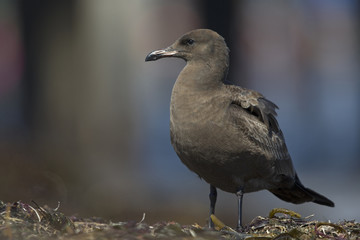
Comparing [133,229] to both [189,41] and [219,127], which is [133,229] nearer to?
[219,127]

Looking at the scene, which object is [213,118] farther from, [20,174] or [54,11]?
[54,11]

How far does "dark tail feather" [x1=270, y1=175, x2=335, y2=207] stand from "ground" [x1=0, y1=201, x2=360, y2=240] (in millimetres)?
1603

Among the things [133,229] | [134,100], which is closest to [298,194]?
[133,229]

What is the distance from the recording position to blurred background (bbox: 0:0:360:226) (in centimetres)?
960

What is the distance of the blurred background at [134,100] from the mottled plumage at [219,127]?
724 millimetres

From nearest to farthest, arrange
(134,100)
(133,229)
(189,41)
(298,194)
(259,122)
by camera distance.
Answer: (133,229) < (259,122) < (189,41) < (298,194) < (134,100)

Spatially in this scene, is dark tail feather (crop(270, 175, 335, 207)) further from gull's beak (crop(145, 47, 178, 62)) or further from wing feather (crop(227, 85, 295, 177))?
gull's beak (crop(145, 47, 178, 62))

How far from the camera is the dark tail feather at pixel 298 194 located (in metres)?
7.27

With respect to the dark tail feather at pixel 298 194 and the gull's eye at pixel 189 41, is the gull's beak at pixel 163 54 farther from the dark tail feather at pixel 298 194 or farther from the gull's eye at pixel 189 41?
the dark tail feather at pixel 298 194

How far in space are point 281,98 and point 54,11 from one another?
9.31 meters

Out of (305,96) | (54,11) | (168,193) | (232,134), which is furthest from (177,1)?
(232,134)

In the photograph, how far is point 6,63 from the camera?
18.0 m

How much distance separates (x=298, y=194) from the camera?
736 cm

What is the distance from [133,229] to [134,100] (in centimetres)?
815
